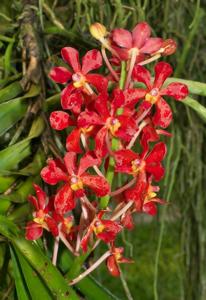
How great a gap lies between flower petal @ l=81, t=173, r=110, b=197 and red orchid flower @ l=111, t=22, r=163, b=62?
0.29 ft

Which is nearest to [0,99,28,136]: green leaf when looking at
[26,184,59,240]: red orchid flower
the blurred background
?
the blurred background

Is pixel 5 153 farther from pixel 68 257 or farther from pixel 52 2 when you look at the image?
pixel 52 2

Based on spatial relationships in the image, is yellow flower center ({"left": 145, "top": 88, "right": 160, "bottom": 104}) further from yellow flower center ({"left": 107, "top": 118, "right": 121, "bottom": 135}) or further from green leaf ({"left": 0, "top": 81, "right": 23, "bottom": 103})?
green leaf ({"left": 0, "top": 81, "right": 23, "bottom": 103})

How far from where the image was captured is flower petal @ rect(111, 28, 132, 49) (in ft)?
1.48

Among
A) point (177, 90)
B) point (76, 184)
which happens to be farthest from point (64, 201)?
point (177, 90)

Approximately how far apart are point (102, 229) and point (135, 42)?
0.14m

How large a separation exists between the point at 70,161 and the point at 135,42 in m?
0.10

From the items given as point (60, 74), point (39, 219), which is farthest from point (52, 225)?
point (60, 74)

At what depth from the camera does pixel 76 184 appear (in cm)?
46

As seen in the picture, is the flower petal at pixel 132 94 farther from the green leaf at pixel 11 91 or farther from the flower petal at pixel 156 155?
the green leaf at pixel 11 91

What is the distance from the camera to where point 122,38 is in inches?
17.9

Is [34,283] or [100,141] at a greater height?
[100,141]

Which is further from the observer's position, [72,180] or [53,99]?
[53,99]

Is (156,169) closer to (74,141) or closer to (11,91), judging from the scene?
(74,141)
